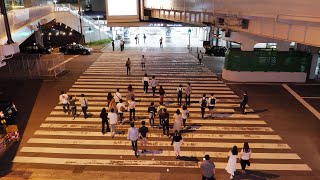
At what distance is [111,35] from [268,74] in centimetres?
3928

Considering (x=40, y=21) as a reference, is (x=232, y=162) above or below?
below

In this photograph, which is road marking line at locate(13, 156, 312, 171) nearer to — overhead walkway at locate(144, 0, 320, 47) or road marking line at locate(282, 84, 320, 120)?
overhead walkway at locate(144, 0, 320, 47)

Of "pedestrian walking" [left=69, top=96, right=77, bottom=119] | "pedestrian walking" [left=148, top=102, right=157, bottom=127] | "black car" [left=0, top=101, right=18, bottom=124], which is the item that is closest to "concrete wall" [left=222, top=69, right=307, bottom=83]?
"pedestrian walking" [left=148, top=102, right=157, bottom=127]

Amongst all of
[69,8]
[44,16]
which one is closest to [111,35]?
[69,8]

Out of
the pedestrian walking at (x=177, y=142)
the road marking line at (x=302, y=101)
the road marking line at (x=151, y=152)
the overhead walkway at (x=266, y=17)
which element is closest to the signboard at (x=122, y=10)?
the overhead walkway at (x=266, y=17)

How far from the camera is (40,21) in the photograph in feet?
108

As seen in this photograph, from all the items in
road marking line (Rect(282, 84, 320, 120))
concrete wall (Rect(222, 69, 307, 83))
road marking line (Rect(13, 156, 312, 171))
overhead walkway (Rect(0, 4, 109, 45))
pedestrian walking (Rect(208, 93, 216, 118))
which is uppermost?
overhead walkway (Rect(0, 4, 109, 45))

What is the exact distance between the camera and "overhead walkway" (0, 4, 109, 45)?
68.5ft

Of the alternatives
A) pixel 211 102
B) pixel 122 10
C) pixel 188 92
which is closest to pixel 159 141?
pixel 211 102

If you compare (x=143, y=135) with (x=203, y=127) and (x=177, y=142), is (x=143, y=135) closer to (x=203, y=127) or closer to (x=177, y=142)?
(x=177, y=142)

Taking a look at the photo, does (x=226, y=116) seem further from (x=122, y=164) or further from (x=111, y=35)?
(x=111, y=35)

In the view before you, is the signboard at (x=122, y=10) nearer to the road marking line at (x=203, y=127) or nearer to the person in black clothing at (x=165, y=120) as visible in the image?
the road marking line at (x=203, y=127)

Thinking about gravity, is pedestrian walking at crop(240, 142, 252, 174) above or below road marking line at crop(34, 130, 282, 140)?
above

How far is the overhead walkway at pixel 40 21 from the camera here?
20875 millimetres
